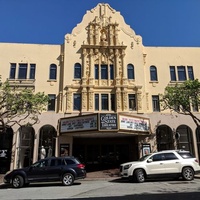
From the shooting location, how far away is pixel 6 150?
68.0 ft

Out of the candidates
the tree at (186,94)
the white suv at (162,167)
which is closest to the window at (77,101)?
the tree at (186,94)

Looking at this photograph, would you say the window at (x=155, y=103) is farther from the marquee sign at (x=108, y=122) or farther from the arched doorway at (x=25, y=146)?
the arched doorway at (x=25, y=146)

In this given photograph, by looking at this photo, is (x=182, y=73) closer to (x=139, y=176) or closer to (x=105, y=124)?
(x=105, y=124)

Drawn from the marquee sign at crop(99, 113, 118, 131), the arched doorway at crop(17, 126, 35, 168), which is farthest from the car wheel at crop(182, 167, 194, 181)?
the arched doorway at crop(17, 126, 35, 168)

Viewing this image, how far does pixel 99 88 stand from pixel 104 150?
6415mm

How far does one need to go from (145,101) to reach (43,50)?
1233 cm

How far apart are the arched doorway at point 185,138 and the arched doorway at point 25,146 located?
14.5m

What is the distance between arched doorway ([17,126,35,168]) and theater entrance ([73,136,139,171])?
4237mm

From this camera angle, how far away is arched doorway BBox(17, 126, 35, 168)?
20.5 metres

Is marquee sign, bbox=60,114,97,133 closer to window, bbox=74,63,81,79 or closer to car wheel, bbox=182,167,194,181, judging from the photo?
window, bbox=74,63,81,79

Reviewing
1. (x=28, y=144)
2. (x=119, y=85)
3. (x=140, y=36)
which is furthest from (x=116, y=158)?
(x=140, y=36)

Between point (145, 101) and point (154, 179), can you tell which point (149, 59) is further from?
point (154, 179)

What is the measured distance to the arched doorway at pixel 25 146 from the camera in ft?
67.3

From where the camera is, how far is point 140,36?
24.7m
